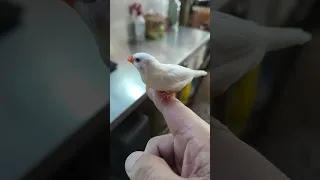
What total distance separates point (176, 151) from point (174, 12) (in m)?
0.70

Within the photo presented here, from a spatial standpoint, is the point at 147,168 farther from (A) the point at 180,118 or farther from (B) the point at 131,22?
(B) the point at 131,22

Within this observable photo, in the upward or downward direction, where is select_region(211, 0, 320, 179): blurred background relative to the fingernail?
upward

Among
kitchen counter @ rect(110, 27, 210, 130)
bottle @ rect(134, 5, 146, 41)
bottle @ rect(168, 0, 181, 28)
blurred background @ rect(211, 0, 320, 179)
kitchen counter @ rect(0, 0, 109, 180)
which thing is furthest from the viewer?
bottle @ rect(134, 5, 146, 41)

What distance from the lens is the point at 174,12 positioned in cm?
115

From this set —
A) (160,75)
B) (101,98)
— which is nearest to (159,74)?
(160,75)

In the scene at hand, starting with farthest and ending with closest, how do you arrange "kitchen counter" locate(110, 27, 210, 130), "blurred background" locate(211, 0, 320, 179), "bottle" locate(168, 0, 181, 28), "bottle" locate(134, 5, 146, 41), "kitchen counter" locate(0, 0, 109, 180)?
"bottle" locate(134, 5, 146, 41) → "bottle" locate(168, 0, 181, 28) → "kitchen counter" locate(110, 27, 210, 130) → "kitchen counter" locate(0, 0, 109, 180) → "blurred background" locate(211, 0, 320, 179)

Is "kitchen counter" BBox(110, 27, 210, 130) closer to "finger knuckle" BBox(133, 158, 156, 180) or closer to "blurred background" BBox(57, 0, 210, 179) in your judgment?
"blurred background" BBox(57, 0, 210, 179)

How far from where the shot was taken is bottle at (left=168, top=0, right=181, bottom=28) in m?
1.01

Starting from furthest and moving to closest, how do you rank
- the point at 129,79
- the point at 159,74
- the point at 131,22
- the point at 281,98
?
1. the point at 131,22
2. the point at 129,79
3. the point at 159,74
4. the point at 281,98

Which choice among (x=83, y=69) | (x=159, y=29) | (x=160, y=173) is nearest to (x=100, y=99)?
(x=83, y=69)

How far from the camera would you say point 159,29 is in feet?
3.88

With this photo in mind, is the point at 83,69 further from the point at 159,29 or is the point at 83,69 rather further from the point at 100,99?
the point at 159,29

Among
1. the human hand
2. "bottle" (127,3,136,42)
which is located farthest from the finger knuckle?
"bottle" (127,3,136,42)

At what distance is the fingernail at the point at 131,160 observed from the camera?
552mm
